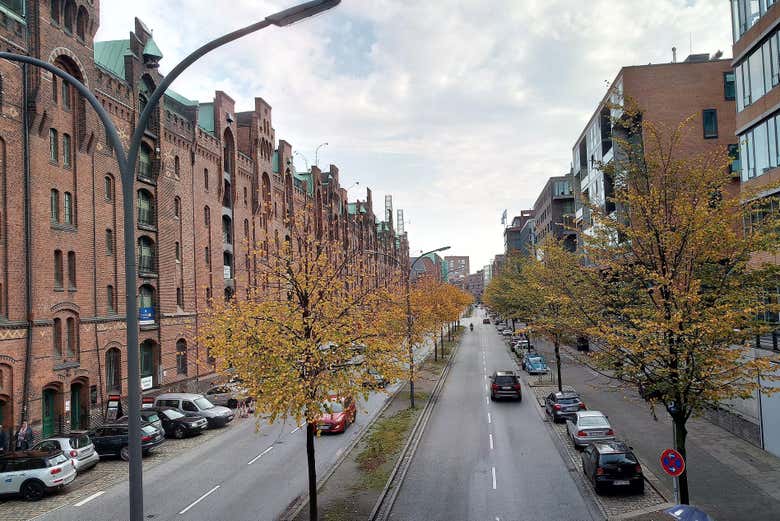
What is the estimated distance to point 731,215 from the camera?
1348 centimetres

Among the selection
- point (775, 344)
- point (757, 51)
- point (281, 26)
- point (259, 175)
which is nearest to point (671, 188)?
point (775, 344)

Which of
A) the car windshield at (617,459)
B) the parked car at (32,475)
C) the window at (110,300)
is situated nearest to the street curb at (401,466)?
the car windshield at (617,459)

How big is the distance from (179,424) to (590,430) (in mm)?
17265

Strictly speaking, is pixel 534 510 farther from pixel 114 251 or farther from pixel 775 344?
pixel 114 251

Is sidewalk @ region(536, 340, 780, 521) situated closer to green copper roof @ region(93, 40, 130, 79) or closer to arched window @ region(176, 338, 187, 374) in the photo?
arched window @ region(176, 338, 187, 374)

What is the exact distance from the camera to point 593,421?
72.9 ft

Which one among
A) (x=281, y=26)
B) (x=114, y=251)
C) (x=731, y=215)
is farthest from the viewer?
(x=114, y=251)

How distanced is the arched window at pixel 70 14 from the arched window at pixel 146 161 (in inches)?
314

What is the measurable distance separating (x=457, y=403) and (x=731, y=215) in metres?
22.2

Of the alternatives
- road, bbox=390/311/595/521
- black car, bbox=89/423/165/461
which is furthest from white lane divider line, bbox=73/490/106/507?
road, bbox=390/311/595/521

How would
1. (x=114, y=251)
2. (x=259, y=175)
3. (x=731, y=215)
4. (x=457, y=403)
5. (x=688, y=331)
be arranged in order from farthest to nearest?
(x=259, y=175) → (x=457, y=403) → (x=114, y=251) → (x=731, y=215) → (x=688, y=331)

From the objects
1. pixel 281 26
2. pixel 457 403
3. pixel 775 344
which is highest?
pixel 281 26

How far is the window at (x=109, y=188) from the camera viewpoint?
30359mm

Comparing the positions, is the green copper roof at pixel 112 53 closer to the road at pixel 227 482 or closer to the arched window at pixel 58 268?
the arched window at pixel 58 268
